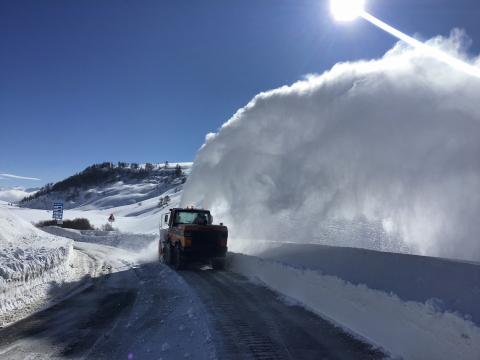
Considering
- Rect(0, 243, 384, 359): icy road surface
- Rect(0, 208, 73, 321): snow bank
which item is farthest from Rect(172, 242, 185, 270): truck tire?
Rect(0, 243, 384, 359): icy road surface

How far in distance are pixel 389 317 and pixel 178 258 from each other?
10.4 meters

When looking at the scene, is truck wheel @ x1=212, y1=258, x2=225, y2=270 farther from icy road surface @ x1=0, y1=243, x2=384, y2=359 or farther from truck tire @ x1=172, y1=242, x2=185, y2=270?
icy road surface @ x1=0, y1=243, x2=384, y2=359

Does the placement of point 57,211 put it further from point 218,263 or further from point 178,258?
point 218,263

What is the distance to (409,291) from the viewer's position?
21.1 ft

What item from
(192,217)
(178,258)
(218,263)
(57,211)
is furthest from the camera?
(57,211)

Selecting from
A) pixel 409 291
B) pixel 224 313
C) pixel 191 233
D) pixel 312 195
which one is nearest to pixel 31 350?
pixel 224 313

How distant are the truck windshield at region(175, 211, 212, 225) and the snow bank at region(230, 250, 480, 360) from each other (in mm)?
7359

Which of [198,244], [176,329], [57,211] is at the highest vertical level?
[57,211]

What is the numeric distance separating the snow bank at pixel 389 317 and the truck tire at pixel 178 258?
229 inches

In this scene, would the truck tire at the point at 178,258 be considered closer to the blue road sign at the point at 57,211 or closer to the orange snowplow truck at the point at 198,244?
the orange snowplow truck at the point at 198,244

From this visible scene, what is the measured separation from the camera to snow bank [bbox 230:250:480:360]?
16.6 feet

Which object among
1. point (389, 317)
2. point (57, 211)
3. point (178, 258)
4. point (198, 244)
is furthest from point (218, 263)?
point (57, 211)

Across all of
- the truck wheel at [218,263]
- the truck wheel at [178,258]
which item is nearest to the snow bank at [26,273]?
the truck wheel at [178,258]

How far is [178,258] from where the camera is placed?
627 inches
